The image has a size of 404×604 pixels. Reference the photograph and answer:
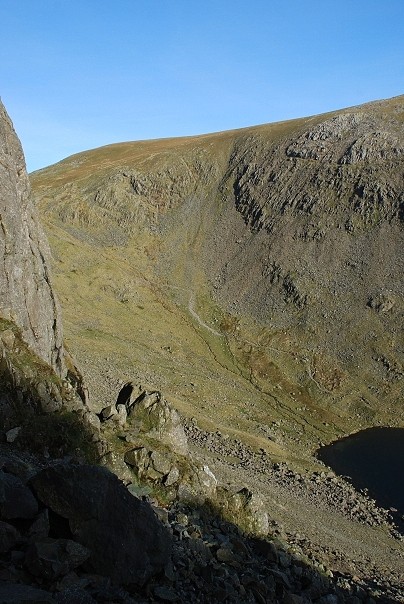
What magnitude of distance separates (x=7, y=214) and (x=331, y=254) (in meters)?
72.9

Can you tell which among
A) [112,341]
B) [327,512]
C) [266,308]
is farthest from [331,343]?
[327,512]

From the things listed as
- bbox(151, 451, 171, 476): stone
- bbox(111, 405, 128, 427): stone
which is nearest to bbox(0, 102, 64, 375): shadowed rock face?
bbox(111, 405, 128, 427): stone

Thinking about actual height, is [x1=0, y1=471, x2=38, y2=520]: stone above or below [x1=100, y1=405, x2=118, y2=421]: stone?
above

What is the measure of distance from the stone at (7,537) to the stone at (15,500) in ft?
1.91

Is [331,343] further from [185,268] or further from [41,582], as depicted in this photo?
[41,582]

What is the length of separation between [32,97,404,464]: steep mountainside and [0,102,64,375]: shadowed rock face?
1838 centimetres

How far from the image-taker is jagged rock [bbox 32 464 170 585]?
10.4 meters

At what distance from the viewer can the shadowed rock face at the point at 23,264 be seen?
2362 centimetres

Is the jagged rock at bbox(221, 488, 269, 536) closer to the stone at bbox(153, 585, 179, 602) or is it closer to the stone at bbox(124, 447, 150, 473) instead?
the stone at bbox(124, 447, 150, 473)

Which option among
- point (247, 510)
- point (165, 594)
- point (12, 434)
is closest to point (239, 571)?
point (165, 594)

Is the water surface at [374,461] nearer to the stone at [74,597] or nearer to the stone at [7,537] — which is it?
the stone at [74,597]

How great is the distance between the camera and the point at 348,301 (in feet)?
266

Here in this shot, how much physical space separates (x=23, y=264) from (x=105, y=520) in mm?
17717

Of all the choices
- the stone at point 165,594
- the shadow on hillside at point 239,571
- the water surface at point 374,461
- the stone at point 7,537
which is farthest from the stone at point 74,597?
the water surface at point 374,461
